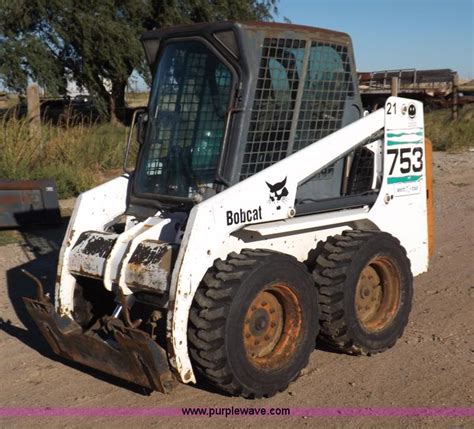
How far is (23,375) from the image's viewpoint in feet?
16.8

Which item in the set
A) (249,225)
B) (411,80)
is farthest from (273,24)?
(411,80)

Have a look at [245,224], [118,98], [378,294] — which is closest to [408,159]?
[378,294]

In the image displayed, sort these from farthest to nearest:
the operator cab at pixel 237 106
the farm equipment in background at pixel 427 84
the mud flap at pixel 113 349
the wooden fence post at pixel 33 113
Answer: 1. the farm equipment in background at pixel 427 84
2. the wooden fence post at pixel 33 113
3. the operator cab at pixel 237 106
4. the mud flap at pixel 113 349

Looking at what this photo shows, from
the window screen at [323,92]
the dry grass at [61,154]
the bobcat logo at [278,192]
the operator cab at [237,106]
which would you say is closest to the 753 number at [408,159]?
the operator cab at [237,106]

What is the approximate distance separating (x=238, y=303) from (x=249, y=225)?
1.86ft

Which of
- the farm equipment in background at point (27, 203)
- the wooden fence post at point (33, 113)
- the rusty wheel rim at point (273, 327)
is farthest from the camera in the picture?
the wooden fence post at point (33, 113)

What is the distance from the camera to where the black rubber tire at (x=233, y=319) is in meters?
4.14

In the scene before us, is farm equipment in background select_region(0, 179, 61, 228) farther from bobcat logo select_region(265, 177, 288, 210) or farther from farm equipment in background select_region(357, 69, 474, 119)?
farm equipment in background select_region(357, 69, 474, 119)

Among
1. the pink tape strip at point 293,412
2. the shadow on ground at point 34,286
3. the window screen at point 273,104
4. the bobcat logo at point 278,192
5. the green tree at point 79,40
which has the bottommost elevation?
the pink tape strip at point 293,412

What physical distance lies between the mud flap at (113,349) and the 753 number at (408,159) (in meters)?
2.49

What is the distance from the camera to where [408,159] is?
19.0 feet

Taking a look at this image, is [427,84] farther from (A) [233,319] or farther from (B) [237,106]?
(A) [233,319]

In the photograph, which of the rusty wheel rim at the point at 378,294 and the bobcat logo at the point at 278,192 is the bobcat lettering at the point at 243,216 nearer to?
the bobcat logo at the point at 278,192

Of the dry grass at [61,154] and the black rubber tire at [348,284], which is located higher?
the dry grass at [61,154]
